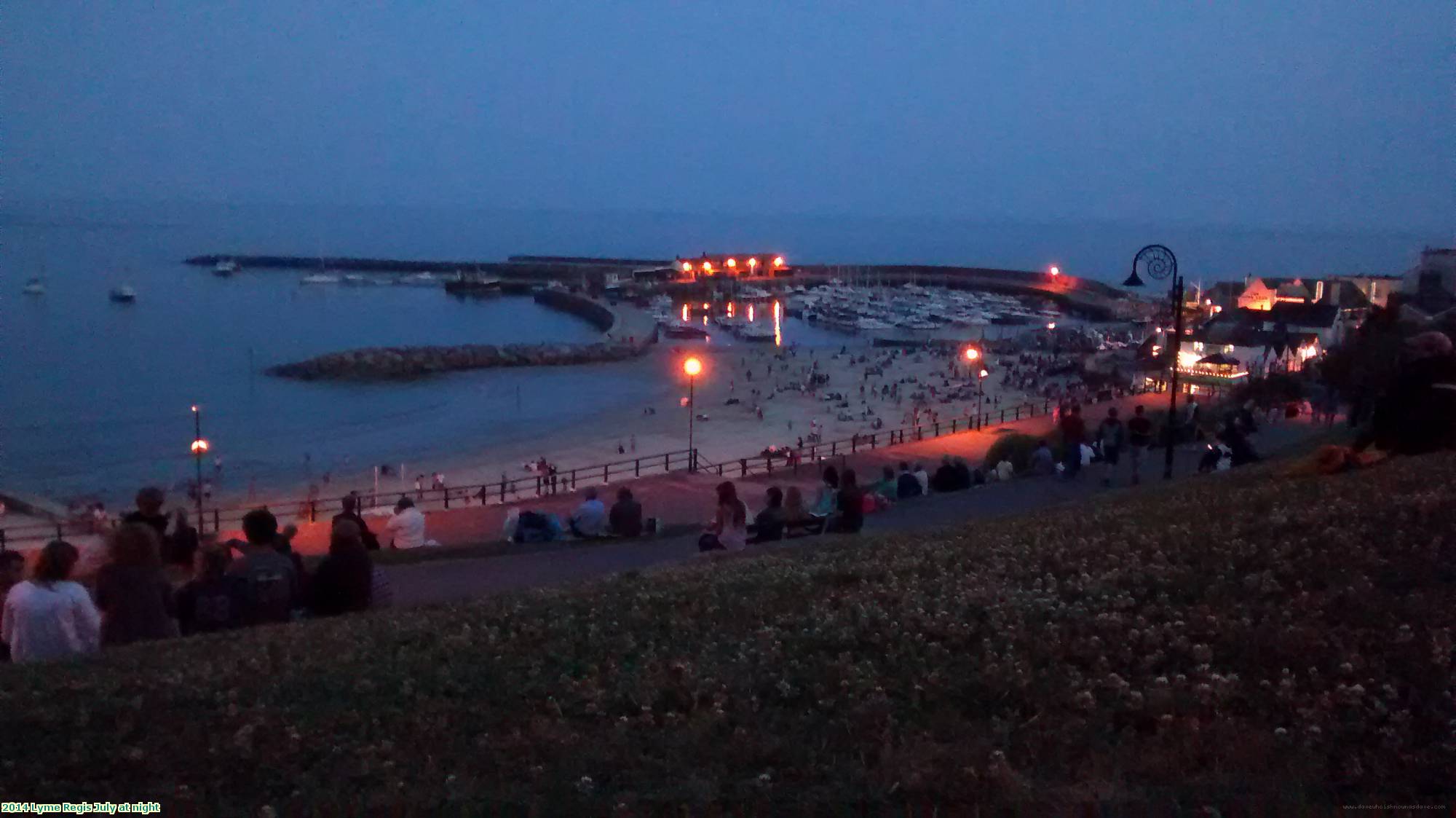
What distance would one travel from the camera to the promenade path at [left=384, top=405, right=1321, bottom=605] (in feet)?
32.6

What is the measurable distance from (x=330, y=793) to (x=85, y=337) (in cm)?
6441

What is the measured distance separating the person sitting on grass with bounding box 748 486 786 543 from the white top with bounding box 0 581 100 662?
6.30 metres

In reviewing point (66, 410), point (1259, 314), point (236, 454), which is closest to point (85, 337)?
point (66, 410)

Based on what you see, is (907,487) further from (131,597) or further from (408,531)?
(131,597)

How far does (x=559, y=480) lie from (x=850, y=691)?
1970 cm

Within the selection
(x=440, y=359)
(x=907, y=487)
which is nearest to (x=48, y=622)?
(x=907, y=487)

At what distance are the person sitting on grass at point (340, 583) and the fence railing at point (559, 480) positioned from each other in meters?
10.7

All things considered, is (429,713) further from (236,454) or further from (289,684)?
(236,454)

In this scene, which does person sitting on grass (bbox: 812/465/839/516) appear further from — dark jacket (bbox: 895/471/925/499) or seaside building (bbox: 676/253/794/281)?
seaside building (bbox: 676/253/794/281)

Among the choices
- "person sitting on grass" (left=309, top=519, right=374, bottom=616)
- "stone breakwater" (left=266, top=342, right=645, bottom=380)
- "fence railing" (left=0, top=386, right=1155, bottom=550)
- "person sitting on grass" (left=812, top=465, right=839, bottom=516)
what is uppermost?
"person sitting on grass" (left=309, top=519, right=374, bottom=616)

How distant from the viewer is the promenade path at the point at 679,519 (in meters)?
9.95

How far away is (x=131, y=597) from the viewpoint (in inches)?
243

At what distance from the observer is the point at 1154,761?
3.79 meters

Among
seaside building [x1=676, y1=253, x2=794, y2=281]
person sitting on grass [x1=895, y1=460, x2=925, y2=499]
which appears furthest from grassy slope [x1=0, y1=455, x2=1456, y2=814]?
seaside building [x1=676, y1=253, x2=794, y2=281]
